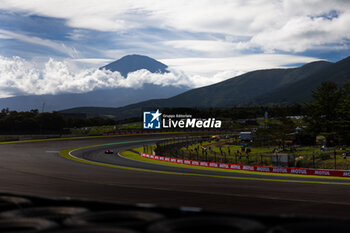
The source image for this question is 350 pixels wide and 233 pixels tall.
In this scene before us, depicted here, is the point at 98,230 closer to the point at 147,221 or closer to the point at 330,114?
the point at 147,221

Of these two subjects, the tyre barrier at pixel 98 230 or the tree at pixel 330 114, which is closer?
the tyre barrier at pixel 98 230

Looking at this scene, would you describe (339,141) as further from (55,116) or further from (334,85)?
(55,116)

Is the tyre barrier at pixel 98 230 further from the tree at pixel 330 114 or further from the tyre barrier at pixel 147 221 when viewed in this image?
the tree at pixel 330 114

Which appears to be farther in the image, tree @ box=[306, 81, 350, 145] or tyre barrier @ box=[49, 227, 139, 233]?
tree @ box=[306, 81, 350, 145]

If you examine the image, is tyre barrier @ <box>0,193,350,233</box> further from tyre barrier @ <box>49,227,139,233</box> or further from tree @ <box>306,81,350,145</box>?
tree @ <box>306,81,350,145</box>

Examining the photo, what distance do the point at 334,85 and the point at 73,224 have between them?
3365 inches

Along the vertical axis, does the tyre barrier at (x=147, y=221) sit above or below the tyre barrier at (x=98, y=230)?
below

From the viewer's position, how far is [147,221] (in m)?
4.96

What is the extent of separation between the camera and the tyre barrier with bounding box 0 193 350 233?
14.7 feet

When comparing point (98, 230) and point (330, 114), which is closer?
point (98, 230)

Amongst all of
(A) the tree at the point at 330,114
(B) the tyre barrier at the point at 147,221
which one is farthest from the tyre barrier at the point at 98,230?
(A) the tree at the point at 330,114

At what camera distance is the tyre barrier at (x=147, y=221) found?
4.48m

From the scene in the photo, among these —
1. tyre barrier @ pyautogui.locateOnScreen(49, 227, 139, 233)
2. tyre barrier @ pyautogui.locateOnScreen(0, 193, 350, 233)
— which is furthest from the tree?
tyre barrier @ pyautogui.locateOnScreen(49, 227, 139, 233)

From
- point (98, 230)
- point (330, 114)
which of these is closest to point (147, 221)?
point (98, 230)
